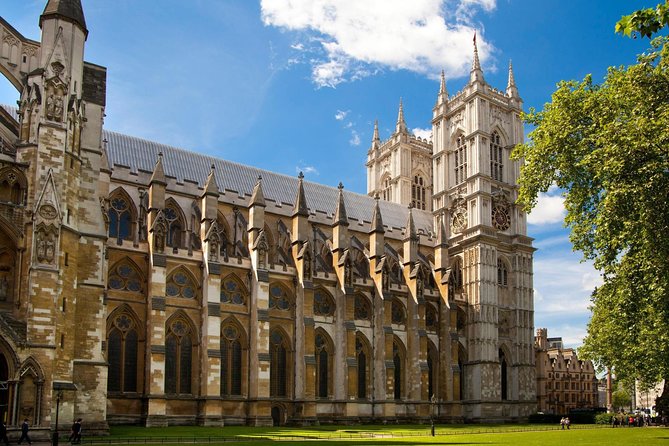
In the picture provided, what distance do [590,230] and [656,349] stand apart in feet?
19.2

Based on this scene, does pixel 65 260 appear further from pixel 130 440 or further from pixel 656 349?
pixel 656 349

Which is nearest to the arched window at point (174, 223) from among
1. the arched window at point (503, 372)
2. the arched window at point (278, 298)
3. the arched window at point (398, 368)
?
the arched window at point (278, 298)

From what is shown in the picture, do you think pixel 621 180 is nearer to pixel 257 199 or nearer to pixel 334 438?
pixel 334 438

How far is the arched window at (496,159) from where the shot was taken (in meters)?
65.1

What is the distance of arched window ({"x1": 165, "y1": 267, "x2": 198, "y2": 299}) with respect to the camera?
149 ft

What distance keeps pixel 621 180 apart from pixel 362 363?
28.9 metres

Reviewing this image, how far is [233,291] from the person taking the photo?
48219 mm

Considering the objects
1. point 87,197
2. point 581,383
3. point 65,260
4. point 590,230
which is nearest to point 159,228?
point 87,197

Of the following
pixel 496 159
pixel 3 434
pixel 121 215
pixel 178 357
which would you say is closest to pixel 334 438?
pixel 178 357

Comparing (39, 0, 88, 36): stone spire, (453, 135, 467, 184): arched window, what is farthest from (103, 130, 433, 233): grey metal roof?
(39, 0, 88, 36): stone spire

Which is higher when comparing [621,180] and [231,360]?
[621,180]

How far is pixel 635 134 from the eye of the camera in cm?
2781

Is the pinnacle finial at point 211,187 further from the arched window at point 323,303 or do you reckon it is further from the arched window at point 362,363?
the arched window at point 362,363

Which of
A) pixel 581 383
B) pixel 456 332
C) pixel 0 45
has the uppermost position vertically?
pixel 0 45
